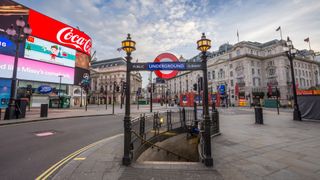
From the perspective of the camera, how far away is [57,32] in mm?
37719

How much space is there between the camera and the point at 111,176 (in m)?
3.77

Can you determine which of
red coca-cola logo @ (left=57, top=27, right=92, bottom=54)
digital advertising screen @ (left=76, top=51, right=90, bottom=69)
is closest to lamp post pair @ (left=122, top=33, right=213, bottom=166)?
red coca-cola logo @ (left=57, top=27, right=92, bottom=54)

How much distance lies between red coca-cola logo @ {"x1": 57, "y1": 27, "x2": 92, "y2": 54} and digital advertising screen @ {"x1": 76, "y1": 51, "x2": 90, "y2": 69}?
1.52 m

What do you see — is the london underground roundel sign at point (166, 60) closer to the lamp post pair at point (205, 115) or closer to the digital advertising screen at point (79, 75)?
the lamp post pair at point (205, 115)

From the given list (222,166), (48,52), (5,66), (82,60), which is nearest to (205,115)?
(222,166)

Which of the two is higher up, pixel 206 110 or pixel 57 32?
pixel 57 32

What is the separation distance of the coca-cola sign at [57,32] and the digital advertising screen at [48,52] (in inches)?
46.8

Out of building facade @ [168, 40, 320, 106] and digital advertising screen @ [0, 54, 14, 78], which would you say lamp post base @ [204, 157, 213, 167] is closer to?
digital advertising screen @ [0, 54, 14, 78]

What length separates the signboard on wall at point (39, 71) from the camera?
98.7 feet

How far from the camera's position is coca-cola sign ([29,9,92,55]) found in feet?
110

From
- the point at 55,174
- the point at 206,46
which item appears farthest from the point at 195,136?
the point at 55,174

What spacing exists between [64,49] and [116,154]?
42924 millimetres

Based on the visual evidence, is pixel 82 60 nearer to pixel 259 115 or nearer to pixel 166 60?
pixel 259 115

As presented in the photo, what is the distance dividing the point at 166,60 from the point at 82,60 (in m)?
46.2
